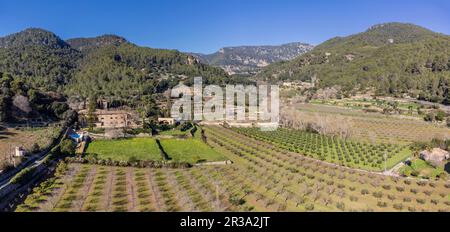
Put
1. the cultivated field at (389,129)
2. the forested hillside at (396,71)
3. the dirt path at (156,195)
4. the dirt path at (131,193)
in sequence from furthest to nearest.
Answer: the forested hillside at (396,71)
the cultivated field at (389,129)
the dirt path at (131,193)
the dirt path at (156,195)

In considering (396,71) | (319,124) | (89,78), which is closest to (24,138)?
(319,124)

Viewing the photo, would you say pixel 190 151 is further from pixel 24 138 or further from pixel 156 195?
pixel 24 138

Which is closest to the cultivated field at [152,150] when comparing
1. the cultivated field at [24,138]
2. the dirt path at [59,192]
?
the dirt path at [59,192]

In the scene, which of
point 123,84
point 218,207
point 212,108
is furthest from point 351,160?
point 123,84

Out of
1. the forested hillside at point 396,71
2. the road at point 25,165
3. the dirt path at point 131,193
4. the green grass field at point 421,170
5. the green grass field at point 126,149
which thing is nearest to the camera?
the dirt path at point 131,193

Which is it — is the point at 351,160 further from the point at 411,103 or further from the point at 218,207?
the point at 411,103

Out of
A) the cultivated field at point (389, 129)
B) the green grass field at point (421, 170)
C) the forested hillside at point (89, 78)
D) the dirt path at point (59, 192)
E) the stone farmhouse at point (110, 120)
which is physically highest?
the forested hillside at point (89, 78)

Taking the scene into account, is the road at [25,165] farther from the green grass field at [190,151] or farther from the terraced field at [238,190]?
the green grass field at [190,151]

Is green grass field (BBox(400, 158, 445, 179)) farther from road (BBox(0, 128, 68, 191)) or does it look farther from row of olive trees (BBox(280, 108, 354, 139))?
road (BBox(0, 128, 68, 191))
